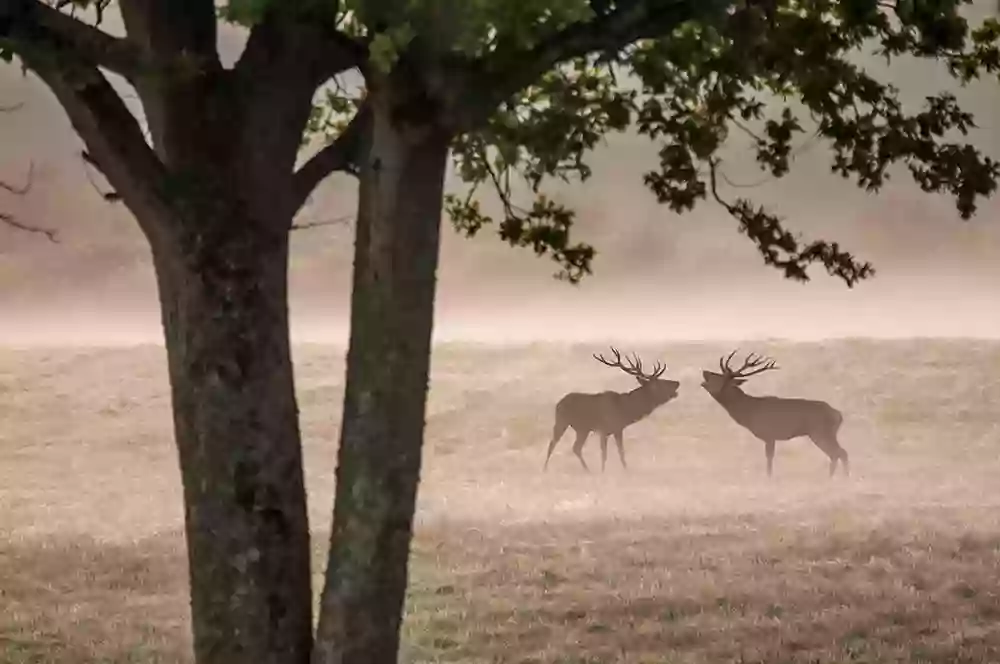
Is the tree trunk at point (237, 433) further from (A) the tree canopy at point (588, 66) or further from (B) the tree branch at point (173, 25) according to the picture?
(B) the tree branch at point (173, 25)

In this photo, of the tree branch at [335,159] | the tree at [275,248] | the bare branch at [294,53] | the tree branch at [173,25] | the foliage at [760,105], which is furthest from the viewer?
the foliage at [760,105]

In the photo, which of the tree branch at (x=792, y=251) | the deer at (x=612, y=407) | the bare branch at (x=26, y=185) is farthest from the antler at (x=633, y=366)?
the bare branch at (x=26, y=185)

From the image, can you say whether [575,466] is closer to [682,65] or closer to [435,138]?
[682,65]

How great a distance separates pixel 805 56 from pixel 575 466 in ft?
5.47

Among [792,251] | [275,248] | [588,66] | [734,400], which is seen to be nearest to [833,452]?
[734,400]

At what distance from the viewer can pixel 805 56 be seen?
252 centimetres

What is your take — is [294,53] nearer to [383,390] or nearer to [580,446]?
[383,390]

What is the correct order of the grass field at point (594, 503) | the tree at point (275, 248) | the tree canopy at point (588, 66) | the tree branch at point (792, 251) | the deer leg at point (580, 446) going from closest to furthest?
the tree canopy at point (588, 66), the tree at point (275, 248), the tree branch at point (792, 251), the grass field at point (594, 503), the deer leg at point (580, 446)

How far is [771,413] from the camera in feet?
12.5

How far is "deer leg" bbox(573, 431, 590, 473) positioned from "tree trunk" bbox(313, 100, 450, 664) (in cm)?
170

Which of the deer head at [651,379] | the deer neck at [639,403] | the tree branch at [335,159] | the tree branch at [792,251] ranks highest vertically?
the tree branch at [335,159]

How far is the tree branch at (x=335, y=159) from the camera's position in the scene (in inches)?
87.9

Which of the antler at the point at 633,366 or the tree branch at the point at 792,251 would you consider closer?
the tree branch at the point at 792,251

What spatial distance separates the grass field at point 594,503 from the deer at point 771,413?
0.04 metres
